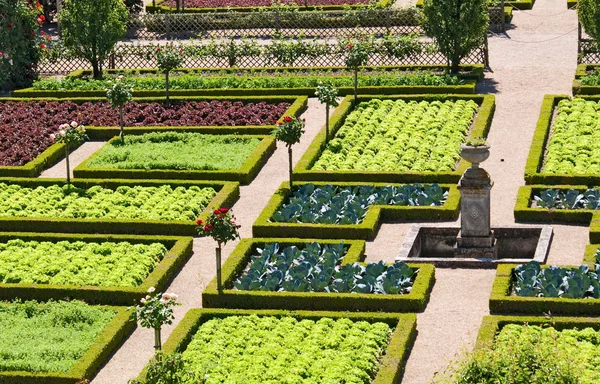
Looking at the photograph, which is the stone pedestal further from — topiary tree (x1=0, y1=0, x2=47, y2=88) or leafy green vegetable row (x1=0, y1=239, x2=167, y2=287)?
topiary tree (x1=0, y1=0, x2=47, y2=88)

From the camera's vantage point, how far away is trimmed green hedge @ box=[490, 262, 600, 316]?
3048cm

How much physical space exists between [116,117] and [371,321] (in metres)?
19.4

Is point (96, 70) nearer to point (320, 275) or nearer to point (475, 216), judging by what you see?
point (475, 216)

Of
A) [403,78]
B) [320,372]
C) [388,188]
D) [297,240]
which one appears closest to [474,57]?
[403,78]

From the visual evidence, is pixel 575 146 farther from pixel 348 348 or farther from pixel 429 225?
pixel 348 348

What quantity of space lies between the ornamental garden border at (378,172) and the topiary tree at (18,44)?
13.4 m

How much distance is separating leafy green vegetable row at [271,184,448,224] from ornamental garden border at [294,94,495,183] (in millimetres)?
1000

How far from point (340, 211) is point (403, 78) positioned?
13.9m

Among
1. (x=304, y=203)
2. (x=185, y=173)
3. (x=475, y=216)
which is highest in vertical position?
(x=475, y=216)

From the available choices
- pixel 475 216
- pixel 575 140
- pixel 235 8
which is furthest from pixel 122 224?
pixel 235 8

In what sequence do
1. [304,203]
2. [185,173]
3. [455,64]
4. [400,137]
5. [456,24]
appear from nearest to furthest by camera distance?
[304,203], [185,173], [400,137], [456,24], [455,64]

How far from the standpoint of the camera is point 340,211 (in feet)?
121

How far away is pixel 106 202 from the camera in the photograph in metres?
39.0

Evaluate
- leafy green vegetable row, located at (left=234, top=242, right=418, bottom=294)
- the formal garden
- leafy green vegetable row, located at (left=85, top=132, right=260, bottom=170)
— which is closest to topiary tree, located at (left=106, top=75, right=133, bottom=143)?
the formal garden
